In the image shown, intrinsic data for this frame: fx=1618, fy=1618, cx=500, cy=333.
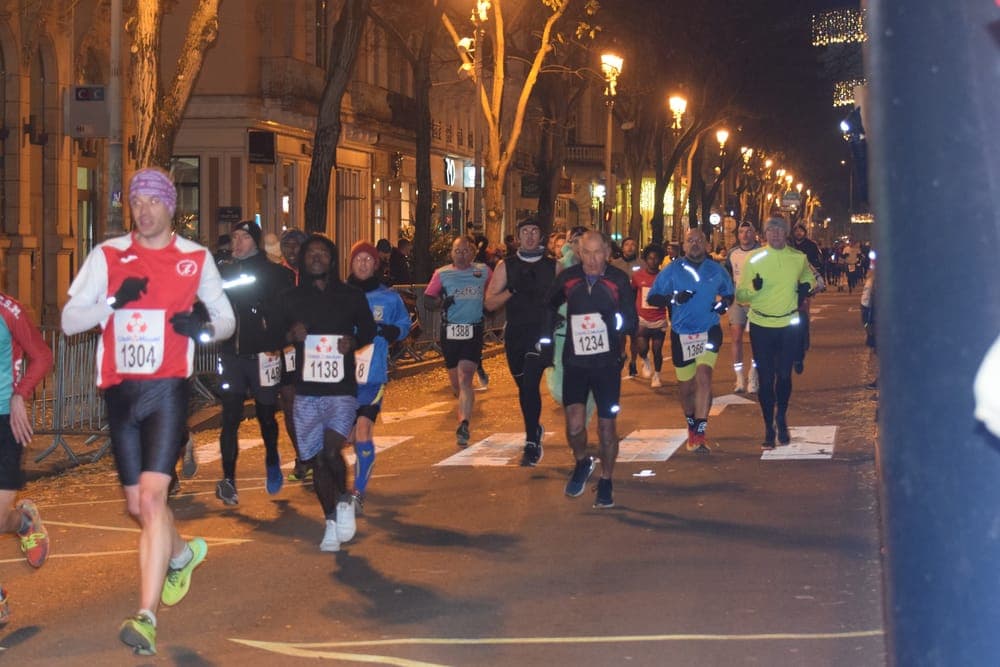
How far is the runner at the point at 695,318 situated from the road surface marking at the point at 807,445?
0.62 m

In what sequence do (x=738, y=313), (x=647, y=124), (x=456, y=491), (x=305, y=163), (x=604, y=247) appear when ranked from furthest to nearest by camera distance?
(x=647, y=124) < (x=305, y=163) < (x=738, y=313) < (x=456, y=491) < (x=604, y=247)

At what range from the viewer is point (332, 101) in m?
25.3

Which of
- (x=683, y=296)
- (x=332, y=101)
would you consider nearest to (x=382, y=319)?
(x=683, y=296)

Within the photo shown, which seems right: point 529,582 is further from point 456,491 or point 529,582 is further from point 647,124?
point 647,124

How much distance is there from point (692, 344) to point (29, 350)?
24.4ft

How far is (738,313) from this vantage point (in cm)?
1877

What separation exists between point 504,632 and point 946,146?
5.45 metres

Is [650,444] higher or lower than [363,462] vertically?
lower

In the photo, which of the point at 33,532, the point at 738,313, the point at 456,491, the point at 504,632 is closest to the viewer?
the point at 504,632

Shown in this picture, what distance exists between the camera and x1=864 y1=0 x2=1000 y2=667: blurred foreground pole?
1.77 metres

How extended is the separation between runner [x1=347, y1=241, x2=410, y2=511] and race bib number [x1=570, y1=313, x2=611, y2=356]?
115 centimetres

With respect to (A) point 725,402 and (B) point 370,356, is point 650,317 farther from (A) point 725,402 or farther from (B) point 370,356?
(B) point 370,356

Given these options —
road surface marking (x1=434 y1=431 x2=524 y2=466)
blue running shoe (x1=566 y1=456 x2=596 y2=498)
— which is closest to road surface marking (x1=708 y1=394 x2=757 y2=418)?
road surface marking (x1=434 y1=431 x2=524 y2=466)

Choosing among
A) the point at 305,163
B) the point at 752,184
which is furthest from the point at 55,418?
the point at 752,184
